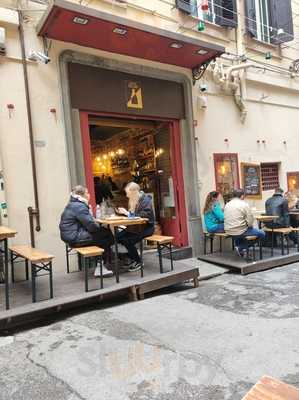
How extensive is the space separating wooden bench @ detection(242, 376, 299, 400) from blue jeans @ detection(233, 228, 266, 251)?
15.6 ft

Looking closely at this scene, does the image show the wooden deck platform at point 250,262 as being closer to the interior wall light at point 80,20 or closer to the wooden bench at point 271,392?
the wooden bench at point 271,392

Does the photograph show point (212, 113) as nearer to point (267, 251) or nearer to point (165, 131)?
point (165, 131)

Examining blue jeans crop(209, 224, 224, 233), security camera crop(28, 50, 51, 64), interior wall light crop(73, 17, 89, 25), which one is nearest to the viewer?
interior wall light crop(73, 17, 89, 25)

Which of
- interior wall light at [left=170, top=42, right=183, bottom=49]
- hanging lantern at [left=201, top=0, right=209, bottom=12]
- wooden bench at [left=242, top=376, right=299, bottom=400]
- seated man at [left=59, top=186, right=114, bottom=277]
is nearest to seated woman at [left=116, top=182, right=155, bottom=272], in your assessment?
seated man at [left=59, top=186, right=114, bottom=277]

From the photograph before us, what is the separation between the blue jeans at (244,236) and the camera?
21.7 feet

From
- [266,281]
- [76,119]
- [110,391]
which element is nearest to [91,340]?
[110,391]

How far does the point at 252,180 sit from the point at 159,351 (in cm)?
647

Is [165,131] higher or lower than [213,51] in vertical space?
lower

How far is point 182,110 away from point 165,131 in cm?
57

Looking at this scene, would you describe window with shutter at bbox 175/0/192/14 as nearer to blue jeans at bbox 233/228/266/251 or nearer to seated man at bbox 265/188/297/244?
seated man at bbox 265/188/297/244

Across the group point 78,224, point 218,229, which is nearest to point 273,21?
point 218,229

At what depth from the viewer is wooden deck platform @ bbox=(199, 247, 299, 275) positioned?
6.44m

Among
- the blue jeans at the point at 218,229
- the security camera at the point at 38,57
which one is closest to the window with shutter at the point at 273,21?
the blue jeans at the point at 218,229

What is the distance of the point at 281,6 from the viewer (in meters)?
9.77
